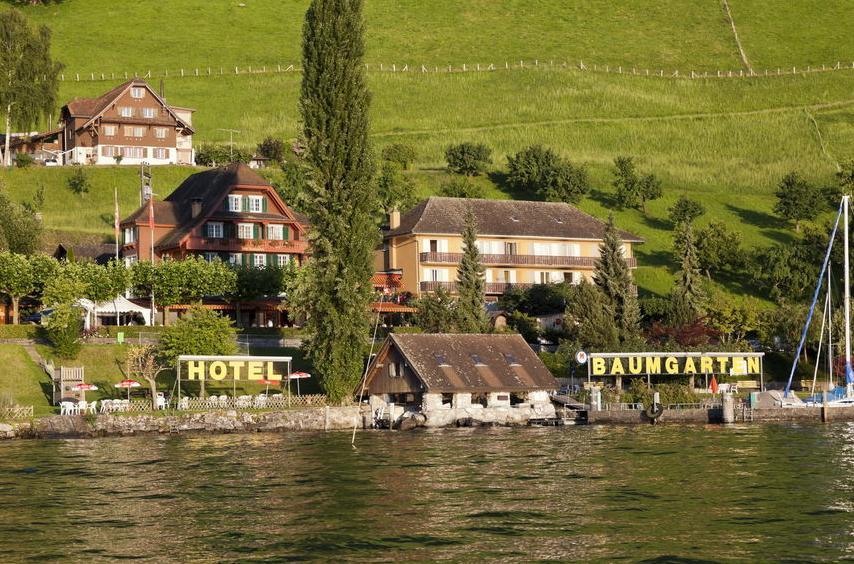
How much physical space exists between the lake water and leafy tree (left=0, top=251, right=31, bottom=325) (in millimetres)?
31151

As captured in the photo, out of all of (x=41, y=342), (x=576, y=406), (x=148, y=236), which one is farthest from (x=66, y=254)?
(x=576, y=406)

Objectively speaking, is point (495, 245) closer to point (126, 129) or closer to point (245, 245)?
point (245, 245)

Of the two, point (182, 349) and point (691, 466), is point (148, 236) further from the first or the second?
point (691, 466)

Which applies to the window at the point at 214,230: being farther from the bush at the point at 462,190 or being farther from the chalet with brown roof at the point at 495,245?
the bush at the point at 462,190

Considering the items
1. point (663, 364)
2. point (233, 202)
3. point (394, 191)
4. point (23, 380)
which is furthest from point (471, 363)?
point (394, 191)

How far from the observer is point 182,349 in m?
81.2

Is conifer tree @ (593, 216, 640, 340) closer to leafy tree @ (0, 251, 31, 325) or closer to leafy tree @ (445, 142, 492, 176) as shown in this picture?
leafy tree @ (0, 251, 31, 325)

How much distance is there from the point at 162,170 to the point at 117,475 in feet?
346

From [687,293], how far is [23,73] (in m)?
88.1

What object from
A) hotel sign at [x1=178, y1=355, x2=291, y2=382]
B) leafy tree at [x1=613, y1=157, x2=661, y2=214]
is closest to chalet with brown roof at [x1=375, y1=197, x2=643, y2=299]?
leafy tree at [x1=613, y1=157, x2=661, y2=214]

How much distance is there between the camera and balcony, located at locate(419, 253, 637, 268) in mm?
119500

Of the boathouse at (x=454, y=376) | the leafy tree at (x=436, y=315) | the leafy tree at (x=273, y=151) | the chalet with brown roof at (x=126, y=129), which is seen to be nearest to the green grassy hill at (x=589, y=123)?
the chalet with brown roof at (x=126, y=129)

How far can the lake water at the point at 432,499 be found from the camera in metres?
34.0

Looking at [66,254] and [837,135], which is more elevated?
[837,135]
